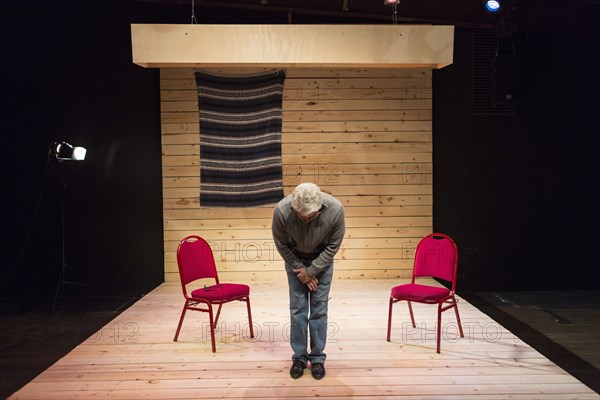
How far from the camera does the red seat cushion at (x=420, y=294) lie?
355 centimetres

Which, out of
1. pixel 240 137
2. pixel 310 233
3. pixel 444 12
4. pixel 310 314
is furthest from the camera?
pixel 240 137

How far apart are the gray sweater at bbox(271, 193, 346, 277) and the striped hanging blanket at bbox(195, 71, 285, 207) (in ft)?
8.99

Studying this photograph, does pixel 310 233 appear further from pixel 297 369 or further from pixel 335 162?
pixel 335 162

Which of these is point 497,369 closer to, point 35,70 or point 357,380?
point 357,380

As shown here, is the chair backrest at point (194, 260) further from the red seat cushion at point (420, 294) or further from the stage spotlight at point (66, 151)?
the stage spotlight at point (66, 151)

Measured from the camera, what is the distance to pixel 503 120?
19.6 ft

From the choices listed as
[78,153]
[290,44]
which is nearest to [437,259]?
[290,44]

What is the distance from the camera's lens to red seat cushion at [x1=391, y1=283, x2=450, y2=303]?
3549 millimetres

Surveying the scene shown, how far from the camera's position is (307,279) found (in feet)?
10.2

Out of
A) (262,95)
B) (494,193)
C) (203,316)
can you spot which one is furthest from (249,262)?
(494,193)

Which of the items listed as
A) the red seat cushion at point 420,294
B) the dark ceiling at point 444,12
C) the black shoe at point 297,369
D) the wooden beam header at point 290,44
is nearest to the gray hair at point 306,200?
the black shoe at point 297,369

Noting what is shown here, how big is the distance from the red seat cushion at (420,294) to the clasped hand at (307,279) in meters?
0.79

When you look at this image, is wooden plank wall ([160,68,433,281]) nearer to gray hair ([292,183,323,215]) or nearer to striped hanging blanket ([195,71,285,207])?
striped hanging blanket ([195,71,285,207])

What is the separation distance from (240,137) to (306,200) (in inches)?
123
